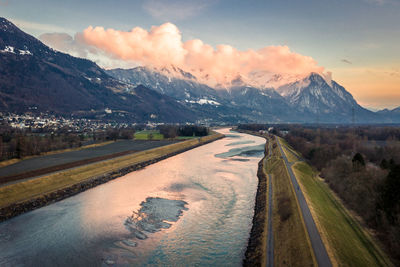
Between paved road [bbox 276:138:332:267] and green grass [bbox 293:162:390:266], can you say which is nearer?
paved road [bbox 276:138:332:267]

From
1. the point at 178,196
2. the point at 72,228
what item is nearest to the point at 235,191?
the point at 178,196

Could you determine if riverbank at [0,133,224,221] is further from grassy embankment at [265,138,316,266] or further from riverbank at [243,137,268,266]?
grassy embankment at [265,138,316,266]

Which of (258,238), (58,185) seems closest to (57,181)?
(58,185)

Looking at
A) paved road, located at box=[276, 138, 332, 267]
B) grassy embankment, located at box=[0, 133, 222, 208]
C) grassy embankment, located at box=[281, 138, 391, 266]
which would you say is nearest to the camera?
paved road, located at box=[276, 138, 332, 267]

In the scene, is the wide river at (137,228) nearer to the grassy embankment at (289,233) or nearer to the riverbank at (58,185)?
the riverbank at (58,185)

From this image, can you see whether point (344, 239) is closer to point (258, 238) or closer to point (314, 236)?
point (314, 236)

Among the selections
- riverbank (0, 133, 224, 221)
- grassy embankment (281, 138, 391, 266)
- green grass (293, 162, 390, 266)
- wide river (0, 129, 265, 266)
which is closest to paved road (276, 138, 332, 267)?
grassy embankment (281, 138, 391, 266)

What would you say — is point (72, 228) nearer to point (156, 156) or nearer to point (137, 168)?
point (137, 168)

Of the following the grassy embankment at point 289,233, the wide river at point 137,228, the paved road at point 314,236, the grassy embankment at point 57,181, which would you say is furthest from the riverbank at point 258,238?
the grassy embankment at point 57,181
